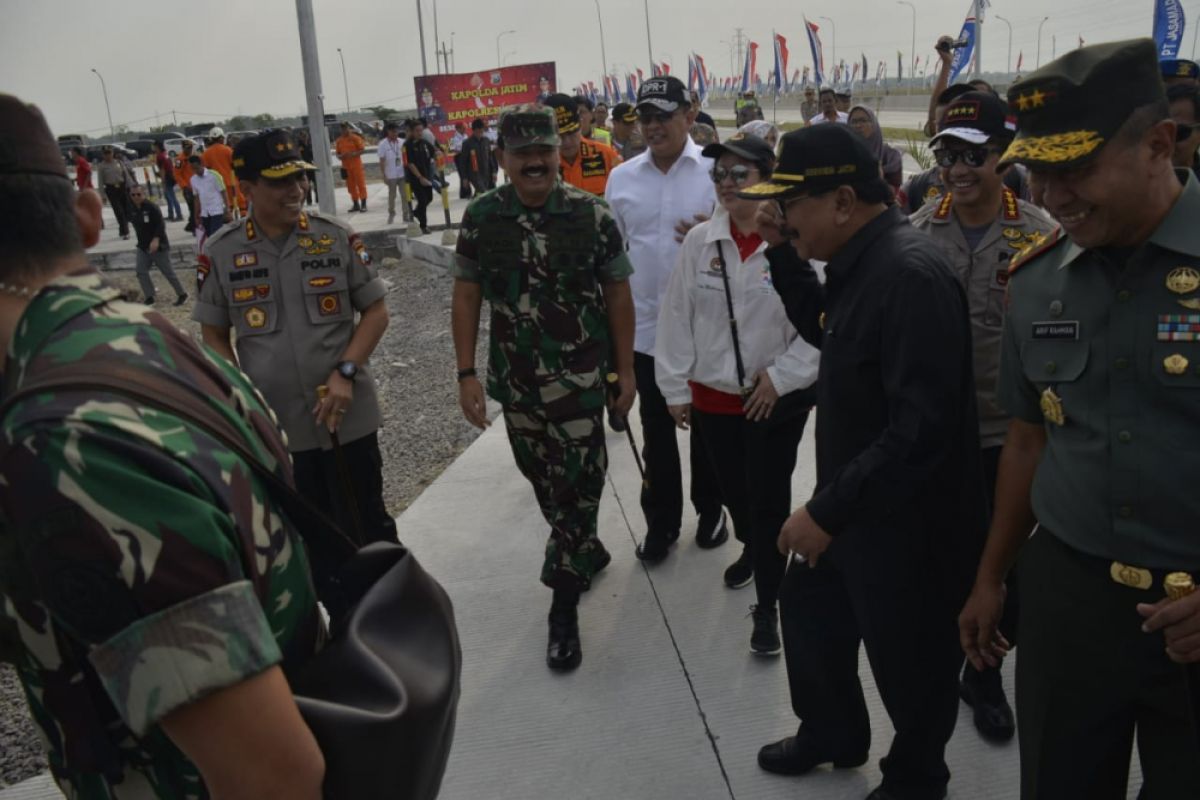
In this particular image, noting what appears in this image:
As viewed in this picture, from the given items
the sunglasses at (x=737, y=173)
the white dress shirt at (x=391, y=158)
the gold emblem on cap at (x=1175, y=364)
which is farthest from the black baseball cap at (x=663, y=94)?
the white dress shirt at (x=391, y=158)

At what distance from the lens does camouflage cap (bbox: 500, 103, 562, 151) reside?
3254mm

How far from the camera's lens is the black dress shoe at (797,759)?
263cm

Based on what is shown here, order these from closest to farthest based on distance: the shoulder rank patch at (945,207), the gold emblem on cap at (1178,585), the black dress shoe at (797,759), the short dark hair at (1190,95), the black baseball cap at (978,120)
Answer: the gold emblem on cap at (1178,585)
the black dress shoe at (797,759)
the black baseball cap at (978,120)
the shoulder rank patch at (945,207)
the short dark hair at (1190,95)

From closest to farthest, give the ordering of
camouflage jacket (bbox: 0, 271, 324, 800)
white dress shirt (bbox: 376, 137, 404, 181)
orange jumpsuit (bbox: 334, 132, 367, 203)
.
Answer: camouflage jacket (bbox: 0, 271, 324, 800) → white dress shirt (bbox: 376, 137, 404, 181) → orange jumpsuit (bbox: 334, 132, 367, 203)

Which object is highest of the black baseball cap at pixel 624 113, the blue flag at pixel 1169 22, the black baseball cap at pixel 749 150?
the blue flag at pixel 1169 22

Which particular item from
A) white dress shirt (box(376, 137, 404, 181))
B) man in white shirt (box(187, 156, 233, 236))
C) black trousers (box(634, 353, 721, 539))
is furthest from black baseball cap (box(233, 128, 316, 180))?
white dress shirt (box(376, 137, 404, 181))

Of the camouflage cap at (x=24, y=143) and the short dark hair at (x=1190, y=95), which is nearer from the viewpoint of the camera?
the camouflage cap at (x=24, y=143)

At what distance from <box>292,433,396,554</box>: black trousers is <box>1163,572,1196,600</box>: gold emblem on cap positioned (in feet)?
9.06

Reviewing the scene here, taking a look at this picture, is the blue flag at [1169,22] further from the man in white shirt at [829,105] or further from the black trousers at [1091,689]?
the black trousers at [1091,689]

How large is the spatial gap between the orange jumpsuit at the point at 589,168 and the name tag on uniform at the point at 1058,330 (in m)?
4.74

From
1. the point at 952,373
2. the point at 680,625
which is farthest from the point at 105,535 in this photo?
the point at 680,625

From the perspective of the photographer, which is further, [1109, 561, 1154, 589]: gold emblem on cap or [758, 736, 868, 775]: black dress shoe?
[758, 736, 868, 775]: black dress shoe

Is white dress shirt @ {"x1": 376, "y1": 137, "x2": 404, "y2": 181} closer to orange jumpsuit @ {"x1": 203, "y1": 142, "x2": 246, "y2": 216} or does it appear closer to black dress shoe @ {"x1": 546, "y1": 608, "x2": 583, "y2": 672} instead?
orange jumpsuit @ {"x1": 203, "y1": 142, "x2": 246, "y2": 216}

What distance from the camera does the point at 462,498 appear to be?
197 inches
